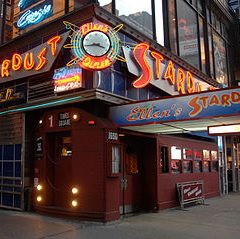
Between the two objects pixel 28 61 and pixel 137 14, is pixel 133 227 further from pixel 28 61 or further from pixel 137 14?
pixel 137 14

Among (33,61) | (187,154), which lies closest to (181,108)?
(33,61)

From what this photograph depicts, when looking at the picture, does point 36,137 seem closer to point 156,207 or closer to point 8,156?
point 8,156

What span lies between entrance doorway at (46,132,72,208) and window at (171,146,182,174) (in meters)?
4.63

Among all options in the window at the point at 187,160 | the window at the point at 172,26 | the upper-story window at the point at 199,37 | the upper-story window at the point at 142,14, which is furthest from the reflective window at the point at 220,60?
the window at the point at 187,160

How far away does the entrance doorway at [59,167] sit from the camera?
11.7 m

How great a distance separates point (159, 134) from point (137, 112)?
326cm

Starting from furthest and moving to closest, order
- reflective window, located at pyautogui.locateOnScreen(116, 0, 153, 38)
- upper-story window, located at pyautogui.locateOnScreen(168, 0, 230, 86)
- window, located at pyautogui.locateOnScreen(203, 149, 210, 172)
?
window, located at pyautogui.locateOnScreen(203, 149, 210, 172) < upper-story window, located at pyautogui.locateOnScreen(168, 0, 230, 86) < reflective window, located at pyautogui.locateOnScreen(116, 0, 153, 38)

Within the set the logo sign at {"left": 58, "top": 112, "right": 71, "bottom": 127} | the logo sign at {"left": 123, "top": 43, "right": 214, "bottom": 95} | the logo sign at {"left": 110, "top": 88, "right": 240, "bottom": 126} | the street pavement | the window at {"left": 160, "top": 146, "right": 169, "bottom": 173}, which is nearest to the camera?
the street pavement

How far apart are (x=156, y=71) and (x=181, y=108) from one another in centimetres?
376

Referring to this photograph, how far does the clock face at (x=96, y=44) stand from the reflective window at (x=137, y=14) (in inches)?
91.6

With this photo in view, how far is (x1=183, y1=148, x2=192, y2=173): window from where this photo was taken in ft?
51.6

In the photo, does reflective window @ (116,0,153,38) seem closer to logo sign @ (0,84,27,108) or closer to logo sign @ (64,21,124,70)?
logo sign @ (64,21,124,70)

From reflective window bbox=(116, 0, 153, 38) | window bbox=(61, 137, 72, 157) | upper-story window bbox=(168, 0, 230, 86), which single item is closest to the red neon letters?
reflective window bbox=(116, 0, 153, 38)

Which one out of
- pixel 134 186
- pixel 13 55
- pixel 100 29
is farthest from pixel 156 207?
pixel 13 55
